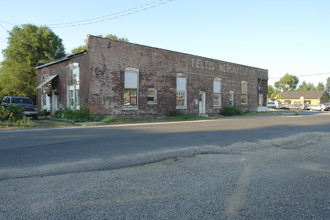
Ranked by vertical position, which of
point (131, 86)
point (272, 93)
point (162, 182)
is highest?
point (272, 93)

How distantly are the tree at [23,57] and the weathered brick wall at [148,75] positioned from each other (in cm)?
2101

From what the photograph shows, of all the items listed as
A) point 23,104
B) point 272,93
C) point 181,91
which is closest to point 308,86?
point 272,93

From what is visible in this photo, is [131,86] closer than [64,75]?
Yes

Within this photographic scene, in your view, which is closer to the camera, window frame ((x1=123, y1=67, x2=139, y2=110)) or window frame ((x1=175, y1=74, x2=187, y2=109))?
window frame ((x1=123, y1=67, x2=139, y2=110))

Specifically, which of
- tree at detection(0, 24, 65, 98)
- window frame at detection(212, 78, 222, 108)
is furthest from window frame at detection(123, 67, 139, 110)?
tree at detection(0, 24, 65, 98)

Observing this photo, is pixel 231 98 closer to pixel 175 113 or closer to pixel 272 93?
pixel 175 113

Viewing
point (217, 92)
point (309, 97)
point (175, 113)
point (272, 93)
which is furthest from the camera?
point (272, 93)

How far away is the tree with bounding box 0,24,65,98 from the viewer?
3294 centimetres

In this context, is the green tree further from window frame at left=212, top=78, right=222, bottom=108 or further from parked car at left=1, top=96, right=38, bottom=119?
parked car at left=1, top=96, right=38, bottom=119

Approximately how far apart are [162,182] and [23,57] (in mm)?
37414

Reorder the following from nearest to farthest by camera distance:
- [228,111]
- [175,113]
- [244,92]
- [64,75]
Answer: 1. [64,75]
2. [175,113]
3. [228,111]
4. [244,92]

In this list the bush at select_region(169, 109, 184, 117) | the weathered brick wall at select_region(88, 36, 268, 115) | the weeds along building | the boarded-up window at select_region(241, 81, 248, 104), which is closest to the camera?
the weathered brick wall at select_region(88, 36, 268, 115)

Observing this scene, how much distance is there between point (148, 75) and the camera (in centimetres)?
2000

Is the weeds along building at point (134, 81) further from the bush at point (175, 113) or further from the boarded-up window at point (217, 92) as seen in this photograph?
the bush at point (175, 113)
